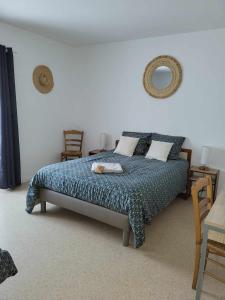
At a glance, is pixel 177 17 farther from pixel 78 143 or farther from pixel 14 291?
pixel 14 291

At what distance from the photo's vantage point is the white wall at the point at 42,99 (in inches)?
153

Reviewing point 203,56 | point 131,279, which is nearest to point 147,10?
point 203,56

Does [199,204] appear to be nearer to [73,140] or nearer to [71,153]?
[71,153]

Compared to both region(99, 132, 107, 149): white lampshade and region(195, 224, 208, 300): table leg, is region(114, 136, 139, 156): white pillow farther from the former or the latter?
region(195, 224, 208, 300): table leg

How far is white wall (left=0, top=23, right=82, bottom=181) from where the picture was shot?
153 inches

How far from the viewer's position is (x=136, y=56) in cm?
419

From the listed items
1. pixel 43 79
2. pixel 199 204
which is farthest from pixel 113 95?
pixel 199 204

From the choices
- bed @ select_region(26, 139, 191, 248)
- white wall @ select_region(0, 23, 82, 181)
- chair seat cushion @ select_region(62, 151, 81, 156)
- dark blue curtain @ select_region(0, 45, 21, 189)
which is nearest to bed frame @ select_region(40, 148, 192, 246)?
bed @ select_region(26, 139, 191, 248)

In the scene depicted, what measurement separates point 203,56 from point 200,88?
0.47 metres

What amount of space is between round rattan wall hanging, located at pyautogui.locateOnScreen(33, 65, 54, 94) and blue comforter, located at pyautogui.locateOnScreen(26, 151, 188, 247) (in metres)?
1.75

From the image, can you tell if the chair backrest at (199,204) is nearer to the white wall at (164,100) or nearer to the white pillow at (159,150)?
the white pillow at (159,150)

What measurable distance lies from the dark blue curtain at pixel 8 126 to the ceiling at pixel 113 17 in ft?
2.09

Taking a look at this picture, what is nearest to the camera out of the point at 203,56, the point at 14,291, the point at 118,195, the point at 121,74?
the point at 14,291

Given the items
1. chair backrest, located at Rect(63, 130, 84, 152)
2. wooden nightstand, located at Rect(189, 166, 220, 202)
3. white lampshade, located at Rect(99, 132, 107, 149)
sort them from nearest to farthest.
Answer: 1. wooden nightstand, located at Rect(189, 166, 220, 202)
2. white lampshade, located at Rect(99, 132, 107, 149)
3. chair backrest, located at Rect(63, 130, 84, 152)
